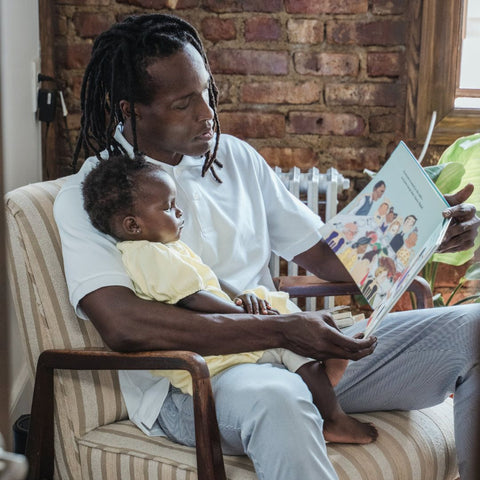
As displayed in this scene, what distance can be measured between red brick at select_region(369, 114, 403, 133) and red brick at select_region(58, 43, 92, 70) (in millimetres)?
904

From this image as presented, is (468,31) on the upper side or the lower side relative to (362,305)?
upper

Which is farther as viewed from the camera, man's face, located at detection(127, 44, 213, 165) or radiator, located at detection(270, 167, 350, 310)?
radiator, located at detection(270, 167, 350, 310)

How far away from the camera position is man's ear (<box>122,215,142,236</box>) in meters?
1.31

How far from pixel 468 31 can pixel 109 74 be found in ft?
4.39

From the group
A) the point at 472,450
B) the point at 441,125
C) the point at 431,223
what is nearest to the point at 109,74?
the point at 431,223

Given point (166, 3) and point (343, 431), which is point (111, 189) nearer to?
point (343, 431)

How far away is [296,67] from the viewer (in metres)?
2.29

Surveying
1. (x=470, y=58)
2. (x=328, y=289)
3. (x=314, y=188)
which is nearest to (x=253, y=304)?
(x=328, y=289)

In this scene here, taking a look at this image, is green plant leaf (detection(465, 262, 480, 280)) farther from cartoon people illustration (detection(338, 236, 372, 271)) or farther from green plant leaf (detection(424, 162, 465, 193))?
cartoon people illustration (detection(338, 236, 372, 271))

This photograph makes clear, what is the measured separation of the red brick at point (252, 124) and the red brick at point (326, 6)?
12.7 inches

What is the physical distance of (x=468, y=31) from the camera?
7.75 feet

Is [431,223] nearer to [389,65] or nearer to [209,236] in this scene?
[209,236]

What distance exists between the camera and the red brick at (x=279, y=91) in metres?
2.30

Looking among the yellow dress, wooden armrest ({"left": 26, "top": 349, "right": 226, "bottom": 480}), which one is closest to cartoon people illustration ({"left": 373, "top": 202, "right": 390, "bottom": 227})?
the yellow dress
